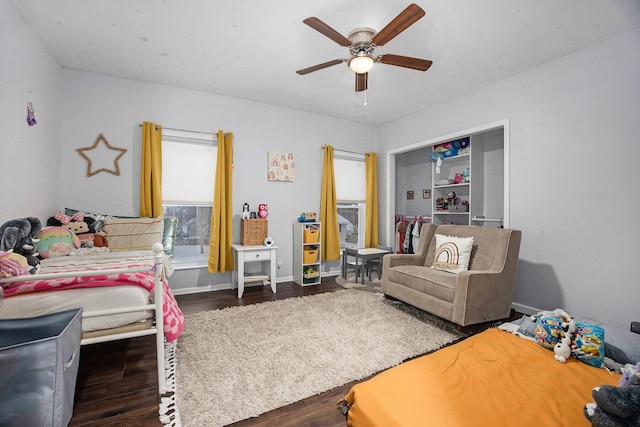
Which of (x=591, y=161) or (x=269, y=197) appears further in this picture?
(x=269, y=197)

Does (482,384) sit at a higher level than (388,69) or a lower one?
lower

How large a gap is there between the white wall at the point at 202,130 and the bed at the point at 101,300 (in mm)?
1823

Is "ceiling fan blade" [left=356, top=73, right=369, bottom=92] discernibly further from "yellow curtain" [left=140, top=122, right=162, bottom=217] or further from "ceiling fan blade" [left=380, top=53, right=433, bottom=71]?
"yellow curtain" [left=140, top=122, right=162, bottom=217]

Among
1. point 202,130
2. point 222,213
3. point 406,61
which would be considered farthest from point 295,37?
point 222,213

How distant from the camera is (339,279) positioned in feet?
14.8

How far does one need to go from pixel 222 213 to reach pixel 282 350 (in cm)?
217

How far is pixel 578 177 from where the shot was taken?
2771 mm

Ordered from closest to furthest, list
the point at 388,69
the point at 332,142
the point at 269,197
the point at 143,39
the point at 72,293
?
the point at 72,293, the point at 143,39, the point at 388,69, the point at 269,197, the point at 332,142

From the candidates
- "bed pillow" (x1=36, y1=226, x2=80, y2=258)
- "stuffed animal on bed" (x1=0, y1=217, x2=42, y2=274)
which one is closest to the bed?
"stuffed animal on bed" (x1=0, y1=217, x2=42, y2=274)

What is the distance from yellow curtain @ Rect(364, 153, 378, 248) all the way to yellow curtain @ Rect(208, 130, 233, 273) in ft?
7.94

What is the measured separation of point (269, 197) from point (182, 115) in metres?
1.60

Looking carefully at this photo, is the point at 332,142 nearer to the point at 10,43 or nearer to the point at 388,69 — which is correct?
the point at 388,69

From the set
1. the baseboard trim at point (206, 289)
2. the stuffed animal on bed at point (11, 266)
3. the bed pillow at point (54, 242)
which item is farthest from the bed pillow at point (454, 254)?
the bed pillow at point (54, 242)

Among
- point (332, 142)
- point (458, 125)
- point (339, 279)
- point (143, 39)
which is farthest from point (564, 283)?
point (143, 39)
